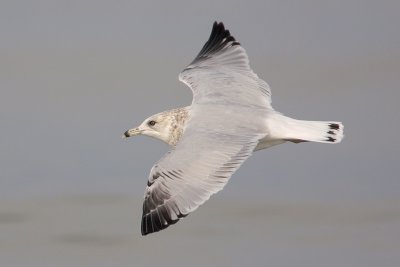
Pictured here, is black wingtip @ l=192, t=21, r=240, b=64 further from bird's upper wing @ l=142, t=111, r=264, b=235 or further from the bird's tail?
bird's upper wing @ l=142, t=111, r=264, b=235

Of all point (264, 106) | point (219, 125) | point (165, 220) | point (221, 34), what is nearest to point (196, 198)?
point (165, 220)

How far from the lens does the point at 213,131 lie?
10.9m

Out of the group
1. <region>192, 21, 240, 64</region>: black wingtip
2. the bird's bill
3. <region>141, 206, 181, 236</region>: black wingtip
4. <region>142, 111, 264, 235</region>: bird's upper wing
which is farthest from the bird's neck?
<region>192, 21, 240, 64</region>: black wingtip

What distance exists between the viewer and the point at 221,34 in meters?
13.3

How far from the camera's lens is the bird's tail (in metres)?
11.1

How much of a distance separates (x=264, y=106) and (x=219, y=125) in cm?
91

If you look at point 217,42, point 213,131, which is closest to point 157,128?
point 213,131

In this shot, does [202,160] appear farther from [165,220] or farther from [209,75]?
[209,75]

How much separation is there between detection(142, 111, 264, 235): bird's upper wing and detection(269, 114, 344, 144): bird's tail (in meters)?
0.46

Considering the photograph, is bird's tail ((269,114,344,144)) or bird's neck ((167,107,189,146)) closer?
bird's tail ((269,114,344,144))

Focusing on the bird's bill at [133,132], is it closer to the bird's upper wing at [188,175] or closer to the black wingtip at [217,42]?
the black wingtip at [217,42]

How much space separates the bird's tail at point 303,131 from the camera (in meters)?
11.1

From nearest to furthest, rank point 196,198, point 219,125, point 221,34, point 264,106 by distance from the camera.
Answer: point 196,198
point 219,125
point 264,106
point 221,34

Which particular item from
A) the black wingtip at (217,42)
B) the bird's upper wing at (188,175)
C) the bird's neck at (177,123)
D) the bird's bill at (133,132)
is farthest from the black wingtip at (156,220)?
the black wingtip at (217,42)
